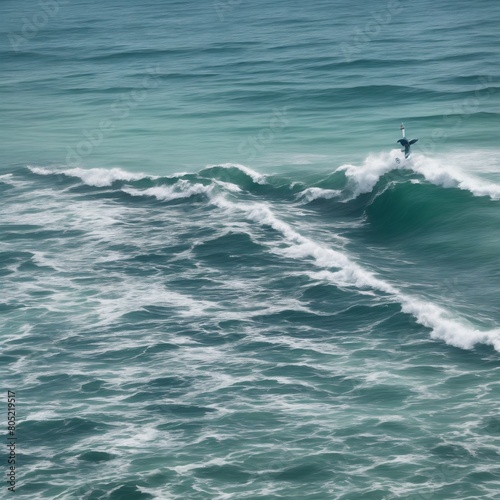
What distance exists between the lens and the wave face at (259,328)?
1537 inches

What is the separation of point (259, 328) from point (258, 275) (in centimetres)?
761

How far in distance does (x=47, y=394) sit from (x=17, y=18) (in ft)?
417

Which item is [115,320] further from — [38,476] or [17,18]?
[17,18]

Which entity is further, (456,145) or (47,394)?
(456,145)

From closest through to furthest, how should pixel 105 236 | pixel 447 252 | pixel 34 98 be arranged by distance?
pixel 447 252 → pixel 105 236 → pixel 34 98

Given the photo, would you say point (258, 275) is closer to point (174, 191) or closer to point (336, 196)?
point (336, 196)

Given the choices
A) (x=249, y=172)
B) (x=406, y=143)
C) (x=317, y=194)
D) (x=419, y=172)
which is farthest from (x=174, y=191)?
(x=419, y=172)

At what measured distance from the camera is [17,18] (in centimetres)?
16212

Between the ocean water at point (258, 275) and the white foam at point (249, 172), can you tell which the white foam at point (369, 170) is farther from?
the white foam at point (249, 172)

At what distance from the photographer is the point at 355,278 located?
2218 inches

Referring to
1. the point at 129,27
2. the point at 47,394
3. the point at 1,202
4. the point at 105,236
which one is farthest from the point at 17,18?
the point at 47,394

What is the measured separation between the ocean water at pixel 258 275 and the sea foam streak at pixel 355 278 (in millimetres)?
147

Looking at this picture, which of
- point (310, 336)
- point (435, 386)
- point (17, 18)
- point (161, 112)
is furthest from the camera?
point (17, 18)

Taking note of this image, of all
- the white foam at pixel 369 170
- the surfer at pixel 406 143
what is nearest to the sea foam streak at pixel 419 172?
the white foam at pixel 369 170
